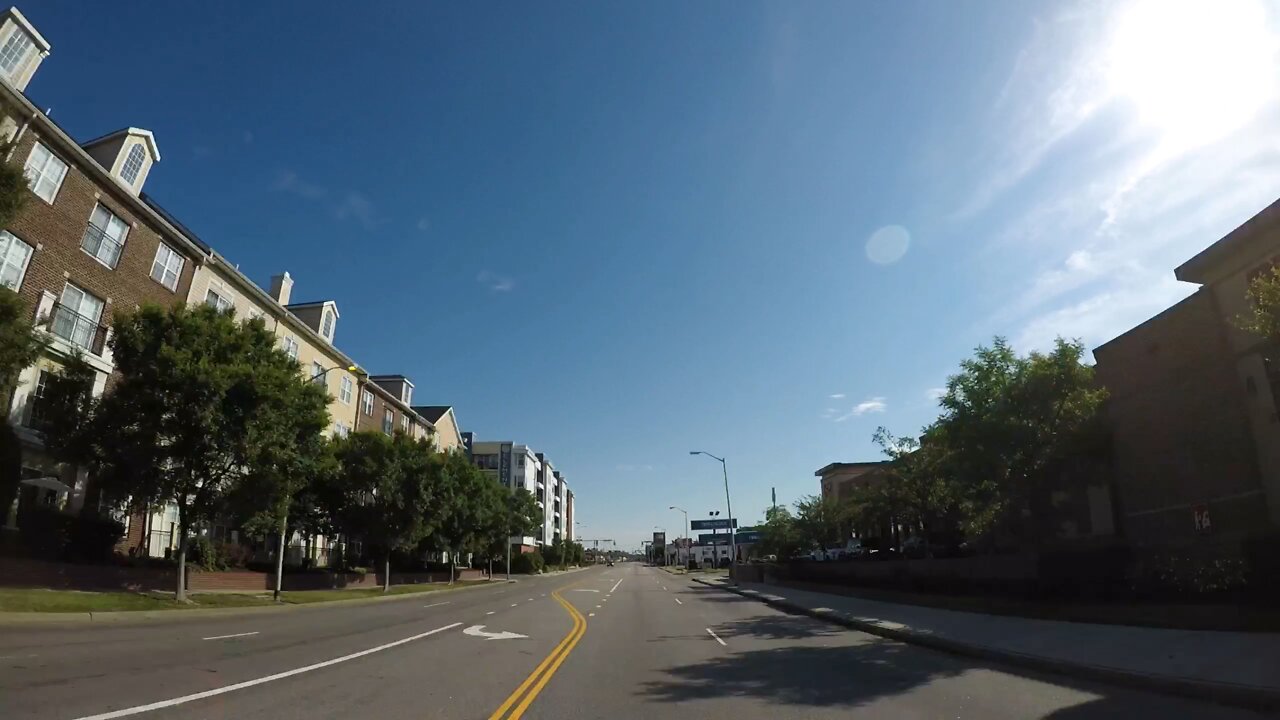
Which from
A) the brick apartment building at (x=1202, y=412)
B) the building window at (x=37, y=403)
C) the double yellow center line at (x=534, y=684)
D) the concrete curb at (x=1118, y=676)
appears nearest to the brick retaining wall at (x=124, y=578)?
the building window at (x=37, y=403)

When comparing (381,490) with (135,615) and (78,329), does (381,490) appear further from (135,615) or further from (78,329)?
(135,615)

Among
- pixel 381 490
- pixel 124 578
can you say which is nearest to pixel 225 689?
pixel 124 578

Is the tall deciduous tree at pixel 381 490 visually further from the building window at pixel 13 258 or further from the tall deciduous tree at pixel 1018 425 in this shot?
the tall deciduous tree at pixel 1018 425

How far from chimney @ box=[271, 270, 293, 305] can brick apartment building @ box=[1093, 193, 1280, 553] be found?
144 ft

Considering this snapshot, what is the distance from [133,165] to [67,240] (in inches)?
229

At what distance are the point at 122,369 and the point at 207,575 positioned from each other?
11.0m

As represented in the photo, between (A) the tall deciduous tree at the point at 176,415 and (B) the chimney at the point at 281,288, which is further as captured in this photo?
(B) the chimney at the point at 281,288

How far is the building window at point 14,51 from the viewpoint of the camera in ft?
83.3

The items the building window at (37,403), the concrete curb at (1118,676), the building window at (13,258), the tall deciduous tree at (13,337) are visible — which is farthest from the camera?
the building window at (37,403)

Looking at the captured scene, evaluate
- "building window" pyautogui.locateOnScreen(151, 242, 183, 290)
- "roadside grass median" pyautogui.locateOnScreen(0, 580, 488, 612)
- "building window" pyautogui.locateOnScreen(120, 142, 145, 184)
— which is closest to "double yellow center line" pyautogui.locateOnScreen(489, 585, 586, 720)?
"roadside grass median" pyautogui.locateOnScreen(0, 580, 488, 612)

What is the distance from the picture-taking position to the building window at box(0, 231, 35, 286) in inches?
958

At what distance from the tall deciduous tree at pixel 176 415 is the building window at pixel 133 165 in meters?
8.84

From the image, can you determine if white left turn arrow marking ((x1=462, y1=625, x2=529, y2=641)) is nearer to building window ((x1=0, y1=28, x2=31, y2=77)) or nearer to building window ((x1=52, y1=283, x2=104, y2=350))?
building window ((x1=52, y1=283, x2=104, y2=350))

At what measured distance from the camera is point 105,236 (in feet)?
97.1
